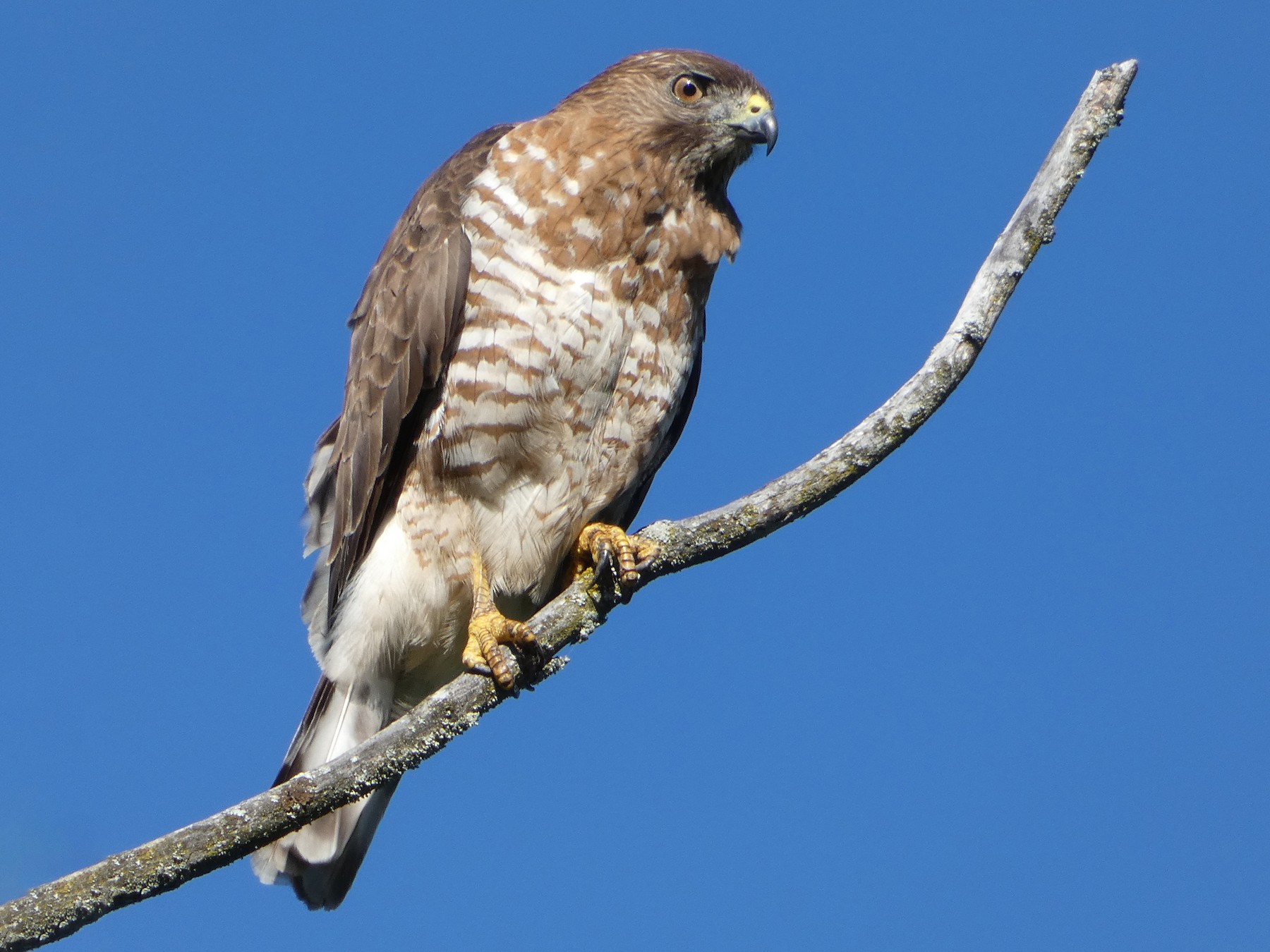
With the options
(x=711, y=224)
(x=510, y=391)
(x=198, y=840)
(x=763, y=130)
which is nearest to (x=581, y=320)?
(x=510, y=391)

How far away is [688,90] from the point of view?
539 cm

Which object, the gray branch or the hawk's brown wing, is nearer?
the gray branch

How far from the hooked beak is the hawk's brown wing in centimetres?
92

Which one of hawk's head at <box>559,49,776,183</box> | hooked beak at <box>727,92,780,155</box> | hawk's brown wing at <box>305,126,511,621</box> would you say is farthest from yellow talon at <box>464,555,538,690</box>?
hooked beak at <box>727,92,780,155</box>

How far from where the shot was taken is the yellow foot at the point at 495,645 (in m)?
4.34

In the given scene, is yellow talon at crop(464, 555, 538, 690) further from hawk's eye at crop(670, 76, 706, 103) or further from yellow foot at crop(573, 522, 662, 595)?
hawk's eye at crop(670, 76, 706, 103)

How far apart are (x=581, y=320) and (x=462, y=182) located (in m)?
0.77

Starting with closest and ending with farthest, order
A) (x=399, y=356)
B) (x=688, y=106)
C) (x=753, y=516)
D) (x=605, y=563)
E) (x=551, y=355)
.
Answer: (x=753, y=516), (x=605, y=563), (x=551, y=355), (x=399, y=356), (x=688, y=106)

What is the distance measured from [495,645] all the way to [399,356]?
3.81 feet

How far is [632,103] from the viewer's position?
5.30 meters

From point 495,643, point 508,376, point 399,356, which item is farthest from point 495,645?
point 399,356

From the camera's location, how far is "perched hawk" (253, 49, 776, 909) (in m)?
4.90

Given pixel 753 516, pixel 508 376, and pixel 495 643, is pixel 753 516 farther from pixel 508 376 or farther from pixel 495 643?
pixel 508 376

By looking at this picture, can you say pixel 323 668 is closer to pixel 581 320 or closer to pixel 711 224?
pixel 581 320
